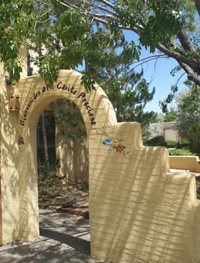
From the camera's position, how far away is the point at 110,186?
15.1ft

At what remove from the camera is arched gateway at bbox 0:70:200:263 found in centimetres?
388

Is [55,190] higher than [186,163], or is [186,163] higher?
[186,163]

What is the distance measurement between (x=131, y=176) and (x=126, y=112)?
6728 millimetres

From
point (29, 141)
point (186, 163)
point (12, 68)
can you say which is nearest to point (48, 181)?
point (29, 141)

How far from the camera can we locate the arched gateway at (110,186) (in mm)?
3883

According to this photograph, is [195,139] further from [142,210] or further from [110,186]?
[142,210]

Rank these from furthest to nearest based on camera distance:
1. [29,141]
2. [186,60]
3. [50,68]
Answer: [186,60], [29,141], [50,68]

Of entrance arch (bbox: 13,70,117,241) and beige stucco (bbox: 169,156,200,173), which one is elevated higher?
entrance arch (bbox: 13,70,117,241)

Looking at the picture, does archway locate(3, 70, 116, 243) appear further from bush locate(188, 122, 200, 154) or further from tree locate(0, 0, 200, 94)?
bush locate(188, 122, 200, 154)

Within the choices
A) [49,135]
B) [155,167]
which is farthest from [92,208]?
[49,135]

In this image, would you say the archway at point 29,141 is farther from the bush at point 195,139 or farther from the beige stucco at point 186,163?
the beige stucco at point 186,163

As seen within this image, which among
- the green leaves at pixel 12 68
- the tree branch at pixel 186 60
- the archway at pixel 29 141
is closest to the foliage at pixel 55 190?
the archway at pixel 29 141

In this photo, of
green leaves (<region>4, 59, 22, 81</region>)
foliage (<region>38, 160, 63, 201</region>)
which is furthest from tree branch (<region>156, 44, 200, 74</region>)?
foliage (<region>38, 160, 63, 201</region>)

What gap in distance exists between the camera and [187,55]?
6586mm
